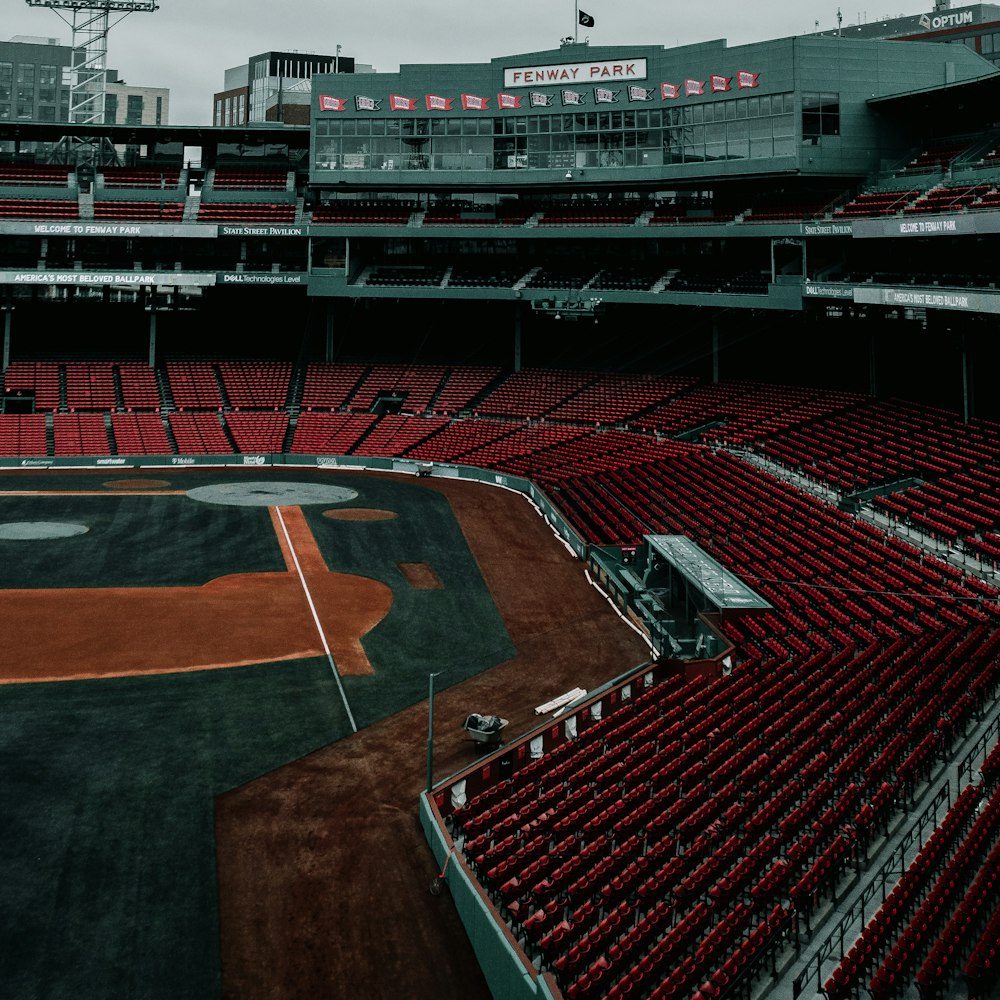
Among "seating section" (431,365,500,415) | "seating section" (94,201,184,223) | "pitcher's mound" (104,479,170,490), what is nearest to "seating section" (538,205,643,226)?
"seating section" (431,365,500,415)

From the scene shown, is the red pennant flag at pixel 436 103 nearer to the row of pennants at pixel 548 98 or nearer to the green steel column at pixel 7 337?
the row of pennants at pixel 548 98

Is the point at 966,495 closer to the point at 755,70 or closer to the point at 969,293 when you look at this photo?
the point at 969,293

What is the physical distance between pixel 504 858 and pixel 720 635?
13.6 meters

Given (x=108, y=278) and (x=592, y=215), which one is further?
(x=108, y=278)

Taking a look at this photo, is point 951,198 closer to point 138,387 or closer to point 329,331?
point 329,331

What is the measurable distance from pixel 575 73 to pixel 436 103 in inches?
378

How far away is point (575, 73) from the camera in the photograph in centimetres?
6438

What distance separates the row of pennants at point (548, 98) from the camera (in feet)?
198

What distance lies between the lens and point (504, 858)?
59.5ft

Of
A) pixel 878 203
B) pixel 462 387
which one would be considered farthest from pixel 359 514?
pixel 878 203

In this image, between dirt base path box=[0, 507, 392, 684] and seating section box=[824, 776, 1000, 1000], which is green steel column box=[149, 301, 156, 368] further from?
seating section box=[824, 776, 1000, 1000]

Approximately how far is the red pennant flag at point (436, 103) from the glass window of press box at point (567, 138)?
69 centimetres

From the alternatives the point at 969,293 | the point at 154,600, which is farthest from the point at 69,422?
the point at 969,293

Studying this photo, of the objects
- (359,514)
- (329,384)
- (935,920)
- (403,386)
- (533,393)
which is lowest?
(935,920)
